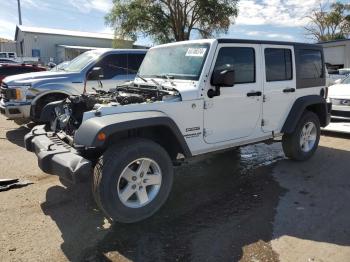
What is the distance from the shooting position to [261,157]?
6.87 m

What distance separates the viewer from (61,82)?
8.61m

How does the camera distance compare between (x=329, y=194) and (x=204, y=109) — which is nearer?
(x=204, y=109)

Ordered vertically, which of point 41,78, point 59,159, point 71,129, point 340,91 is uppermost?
point 41,78

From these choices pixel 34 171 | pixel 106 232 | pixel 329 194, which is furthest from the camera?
pixel 34 171

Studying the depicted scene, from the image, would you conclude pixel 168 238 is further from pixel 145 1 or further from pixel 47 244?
pixel 145 1

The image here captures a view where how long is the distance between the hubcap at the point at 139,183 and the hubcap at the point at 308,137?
330 cm

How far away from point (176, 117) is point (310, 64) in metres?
3.23

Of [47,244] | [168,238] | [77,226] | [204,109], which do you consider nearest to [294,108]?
[204,109]

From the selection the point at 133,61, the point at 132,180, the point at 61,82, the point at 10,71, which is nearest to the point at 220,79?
the point at 132,180

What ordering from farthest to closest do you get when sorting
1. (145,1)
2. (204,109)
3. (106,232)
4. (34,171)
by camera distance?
(145,1)
(34,171)
(204,109)
(106,232)

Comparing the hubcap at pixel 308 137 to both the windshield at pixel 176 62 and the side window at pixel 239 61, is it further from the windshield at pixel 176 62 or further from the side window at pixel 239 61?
the windshield at pixel 176 62

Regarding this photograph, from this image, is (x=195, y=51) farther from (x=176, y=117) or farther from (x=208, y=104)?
(x=176, y=117)

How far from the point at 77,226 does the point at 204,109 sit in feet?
6.59

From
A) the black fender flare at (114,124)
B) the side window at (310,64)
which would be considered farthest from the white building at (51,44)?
the black fender flare at (114,124)
